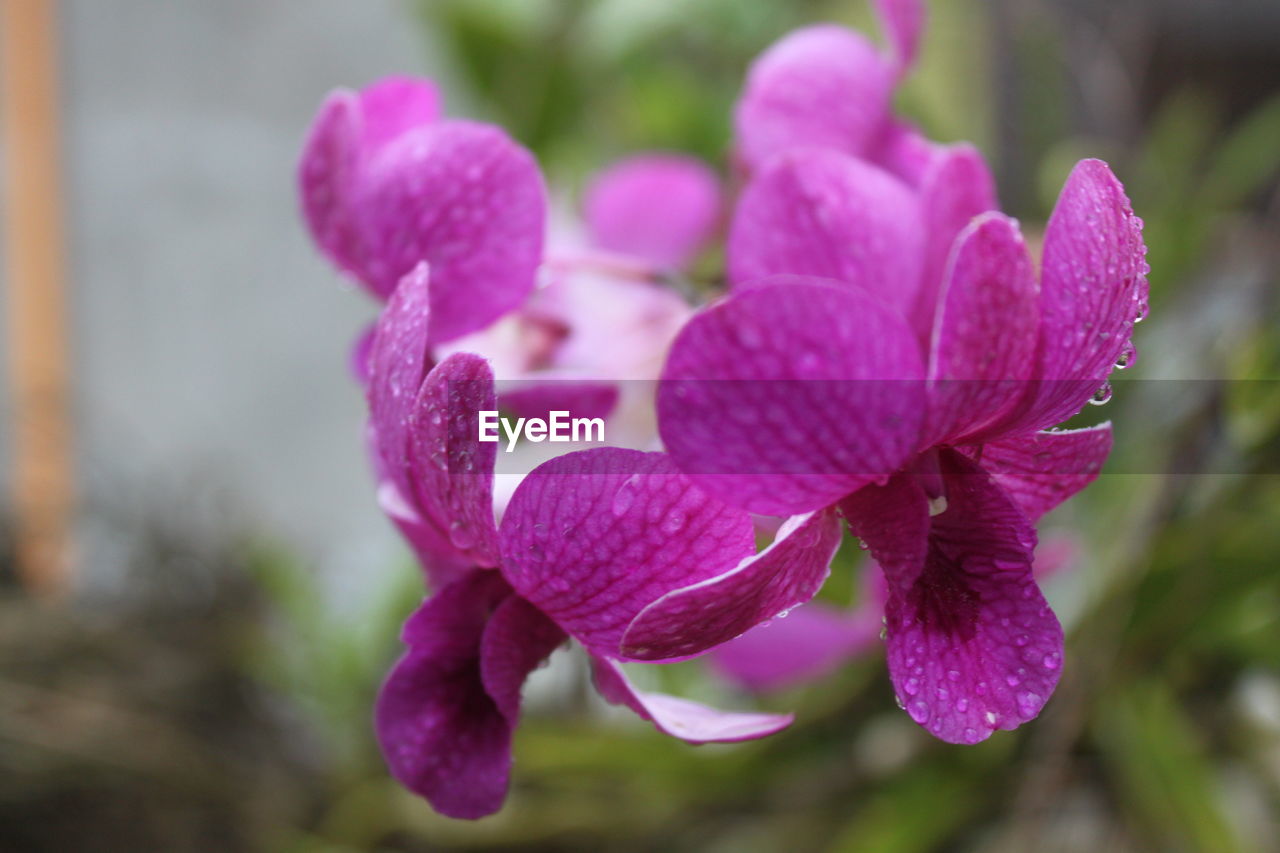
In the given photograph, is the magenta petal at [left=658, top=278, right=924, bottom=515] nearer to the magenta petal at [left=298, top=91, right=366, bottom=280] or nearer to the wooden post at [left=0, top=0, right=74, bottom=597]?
the magenta petal at [left=298, top=91, right=366, bottom=280]

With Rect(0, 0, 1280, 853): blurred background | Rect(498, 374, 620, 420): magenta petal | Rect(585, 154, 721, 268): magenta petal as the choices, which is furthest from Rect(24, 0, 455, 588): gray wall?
Rect(498, 374, 620, 420): magenta petal

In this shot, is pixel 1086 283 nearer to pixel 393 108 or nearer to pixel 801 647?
pixel 393 108

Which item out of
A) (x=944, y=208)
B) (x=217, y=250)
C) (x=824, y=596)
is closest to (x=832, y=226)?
(x=944, y=208)

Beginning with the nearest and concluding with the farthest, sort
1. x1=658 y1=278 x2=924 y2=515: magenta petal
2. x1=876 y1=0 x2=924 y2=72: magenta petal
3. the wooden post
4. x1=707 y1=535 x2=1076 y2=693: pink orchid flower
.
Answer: x1=658 y1=278 x2=924 y2=515: magenta petal < x1=876 y1=0 x2=924 y2=72: magenta petal < x1=707 y1=535 x2=1076 y2=693: pink orchid flower < the wooden post

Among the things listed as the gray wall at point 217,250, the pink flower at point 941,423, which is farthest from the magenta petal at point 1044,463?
the gray wall at point 217,250

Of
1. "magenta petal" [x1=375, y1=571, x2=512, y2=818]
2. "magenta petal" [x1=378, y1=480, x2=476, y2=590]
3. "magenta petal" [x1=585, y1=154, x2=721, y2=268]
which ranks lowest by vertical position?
"magenta petal" [x1=585, y1=154, x2=721, y2=268]

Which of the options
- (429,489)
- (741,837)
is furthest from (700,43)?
(429,489)
